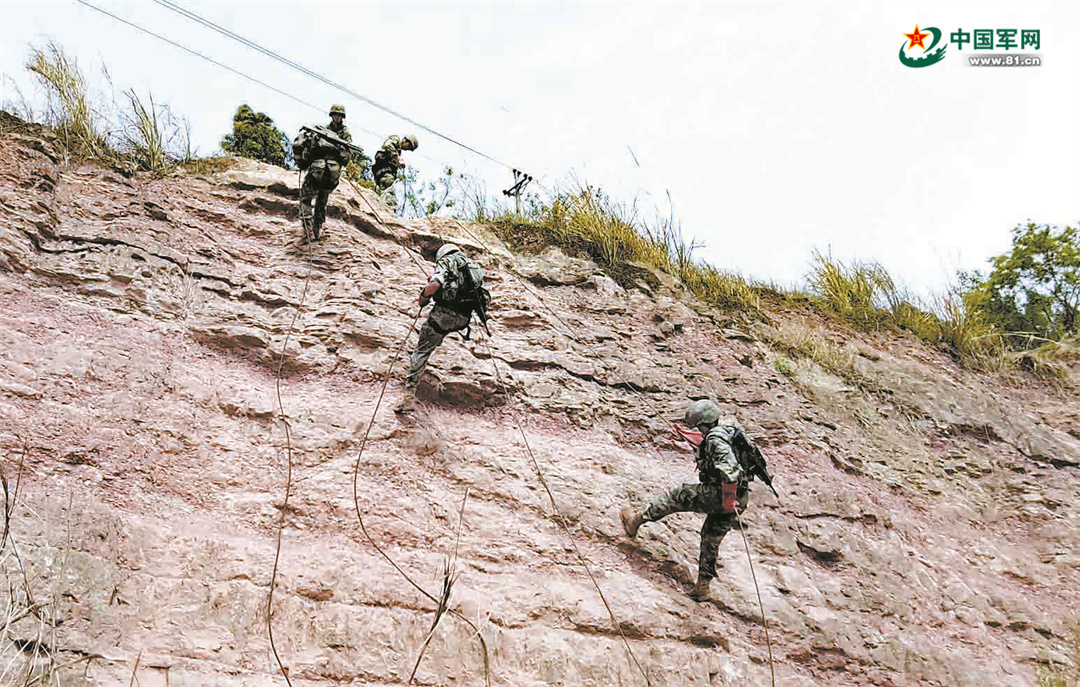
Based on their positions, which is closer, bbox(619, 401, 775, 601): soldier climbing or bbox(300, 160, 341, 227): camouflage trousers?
bbox(619, 401, 775, 601): soldier climbing

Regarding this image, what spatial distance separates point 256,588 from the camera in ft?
14.9

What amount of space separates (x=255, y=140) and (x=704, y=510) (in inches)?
306

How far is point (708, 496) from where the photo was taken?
573 centimetres

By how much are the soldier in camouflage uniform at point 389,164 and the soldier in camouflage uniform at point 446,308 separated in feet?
10.4

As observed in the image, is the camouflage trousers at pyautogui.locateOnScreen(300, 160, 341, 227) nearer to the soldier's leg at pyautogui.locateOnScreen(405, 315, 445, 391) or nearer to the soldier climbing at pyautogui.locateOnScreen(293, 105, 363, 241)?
the soldier climbing at pyautogui.locateOnScreen(293, 105, 363, 241)

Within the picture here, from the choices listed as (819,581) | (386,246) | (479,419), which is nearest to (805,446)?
(819,581)

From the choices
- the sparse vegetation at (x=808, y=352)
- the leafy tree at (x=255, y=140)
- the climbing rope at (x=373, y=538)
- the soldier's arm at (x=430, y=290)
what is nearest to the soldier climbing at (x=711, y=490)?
the climbing rope at (x=373, y=538)

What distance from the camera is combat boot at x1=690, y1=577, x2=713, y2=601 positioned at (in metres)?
5.70

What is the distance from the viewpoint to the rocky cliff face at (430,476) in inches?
177

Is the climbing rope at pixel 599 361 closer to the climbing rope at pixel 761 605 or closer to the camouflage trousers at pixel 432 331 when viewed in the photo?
the climbing rope at pixel 761 605

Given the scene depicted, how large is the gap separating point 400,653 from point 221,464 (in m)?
2.08

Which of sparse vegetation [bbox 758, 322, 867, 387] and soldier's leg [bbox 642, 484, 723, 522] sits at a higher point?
sparse vegetation [bbox 758, 322, 867, 387]

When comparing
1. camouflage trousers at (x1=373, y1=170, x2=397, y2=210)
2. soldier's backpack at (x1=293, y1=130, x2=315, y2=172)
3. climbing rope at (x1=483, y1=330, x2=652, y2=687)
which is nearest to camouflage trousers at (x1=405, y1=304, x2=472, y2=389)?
climbing rope at (x1=483, y1=330, x2=652, y2=687)

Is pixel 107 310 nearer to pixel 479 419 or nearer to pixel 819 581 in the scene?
pixel 479 419
